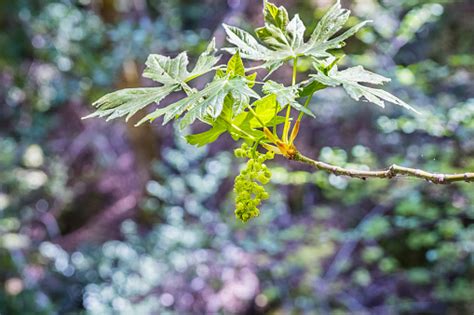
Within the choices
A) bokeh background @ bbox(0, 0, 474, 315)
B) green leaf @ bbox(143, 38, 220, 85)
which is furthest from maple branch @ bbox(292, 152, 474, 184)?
bokeh background @ bbox(0, 0, 474, 315)

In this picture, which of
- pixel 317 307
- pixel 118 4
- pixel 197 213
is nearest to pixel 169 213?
pixel 197 213

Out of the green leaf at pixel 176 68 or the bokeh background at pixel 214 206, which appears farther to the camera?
the bokeh background at pixel 214 206

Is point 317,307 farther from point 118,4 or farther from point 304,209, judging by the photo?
point 118,4

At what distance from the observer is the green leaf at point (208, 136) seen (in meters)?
0.58

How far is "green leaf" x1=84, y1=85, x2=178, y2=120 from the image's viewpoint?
0.56 meters

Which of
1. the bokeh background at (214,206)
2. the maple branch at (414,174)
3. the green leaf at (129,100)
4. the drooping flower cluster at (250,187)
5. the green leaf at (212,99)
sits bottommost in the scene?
the bokeh background at (214,206)

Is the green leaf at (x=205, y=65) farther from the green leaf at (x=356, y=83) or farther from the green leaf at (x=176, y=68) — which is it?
the green leaf at (x=356, y=83)

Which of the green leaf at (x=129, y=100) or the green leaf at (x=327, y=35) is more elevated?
the green leaf at (x=327, y=35)

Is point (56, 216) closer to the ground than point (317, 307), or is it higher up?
closer to the ground

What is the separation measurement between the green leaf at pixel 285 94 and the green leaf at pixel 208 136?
2.8 inches

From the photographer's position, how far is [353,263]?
9.32ft

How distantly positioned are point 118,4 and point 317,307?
6.34ft

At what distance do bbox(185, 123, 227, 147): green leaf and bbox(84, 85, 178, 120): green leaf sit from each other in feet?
0.20

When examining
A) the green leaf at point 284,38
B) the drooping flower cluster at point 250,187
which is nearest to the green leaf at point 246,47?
the green leaf at point 284,38
